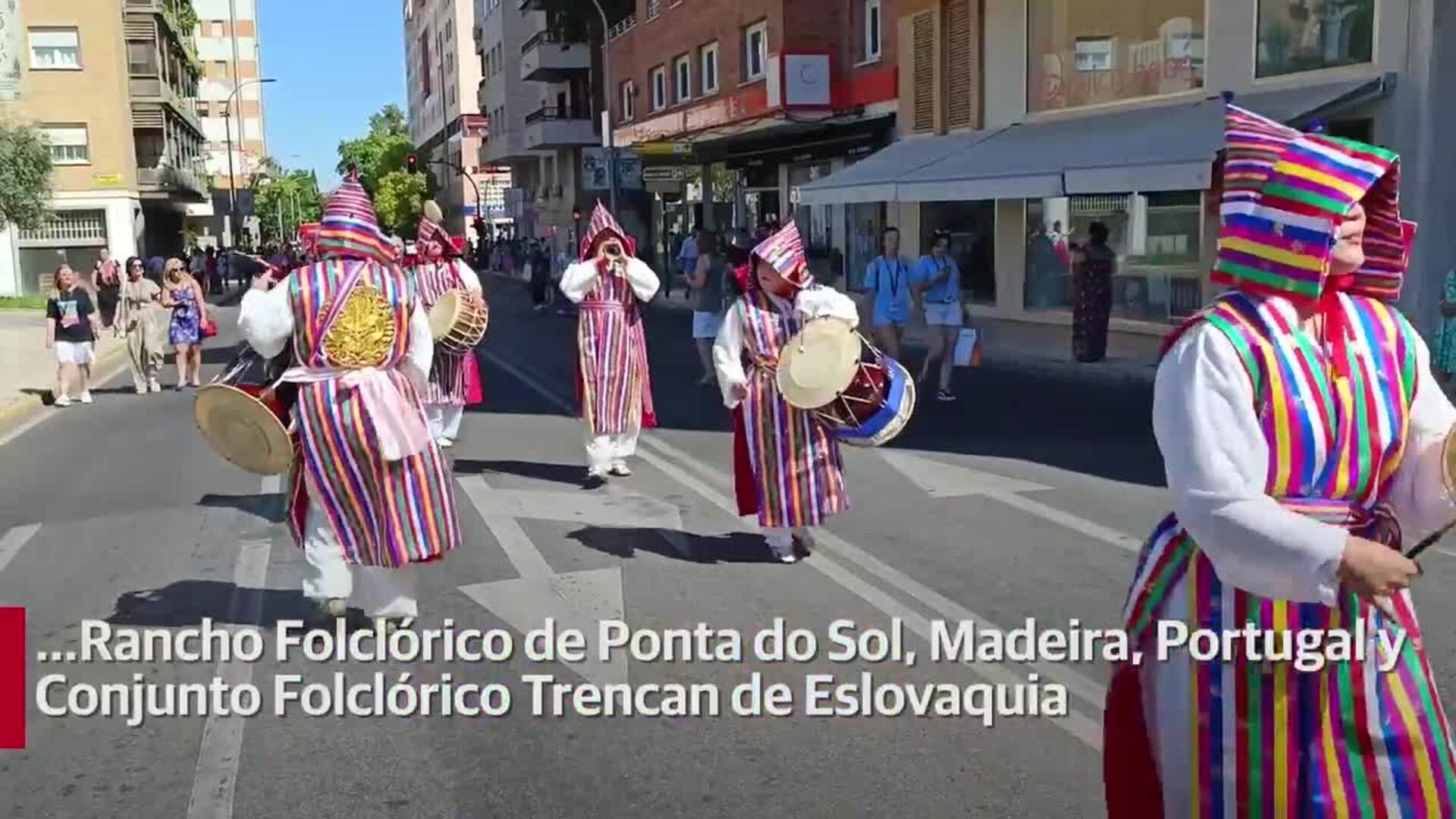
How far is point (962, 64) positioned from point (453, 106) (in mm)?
80544

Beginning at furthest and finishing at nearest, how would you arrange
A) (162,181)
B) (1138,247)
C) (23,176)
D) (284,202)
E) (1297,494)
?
(284,202) < (162,181) < (23,176) < (1138,247) < (1297,494)

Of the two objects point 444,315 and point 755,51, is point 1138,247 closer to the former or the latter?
point 444,315

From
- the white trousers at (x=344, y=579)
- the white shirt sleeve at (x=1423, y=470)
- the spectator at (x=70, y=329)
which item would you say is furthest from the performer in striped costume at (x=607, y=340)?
the spectator at (x=70, y=329)

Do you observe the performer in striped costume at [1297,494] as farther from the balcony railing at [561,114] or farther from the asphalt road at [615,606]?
the balcony railing at [561,114]

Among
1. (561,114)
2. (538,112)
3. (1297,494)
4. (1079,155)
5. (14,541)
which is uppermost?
(538,112)

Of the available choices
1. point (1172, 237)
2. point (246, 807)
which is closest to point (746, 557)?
point (246, 807)

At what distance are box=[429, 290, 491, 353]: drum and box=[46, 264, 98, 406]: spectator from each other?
739 centimetres

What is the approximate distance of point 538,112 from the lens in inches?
2355

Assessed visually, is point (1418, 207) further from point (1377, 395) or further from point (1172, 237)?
point (1377, 395)

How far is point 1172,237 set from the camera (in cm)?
1828

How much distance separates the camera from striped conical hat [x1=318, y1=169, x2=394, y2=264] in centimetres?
591

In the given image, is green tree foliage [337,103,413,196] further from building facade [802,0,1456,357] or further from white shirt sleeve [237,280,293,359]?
white shirt sleeve [237,280,293,359]

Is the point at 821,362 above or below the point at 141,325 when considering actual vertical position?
above

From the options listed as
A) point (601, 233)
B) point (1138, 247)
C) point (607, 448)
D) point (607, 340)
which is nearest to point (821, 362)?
point (607, 340)
